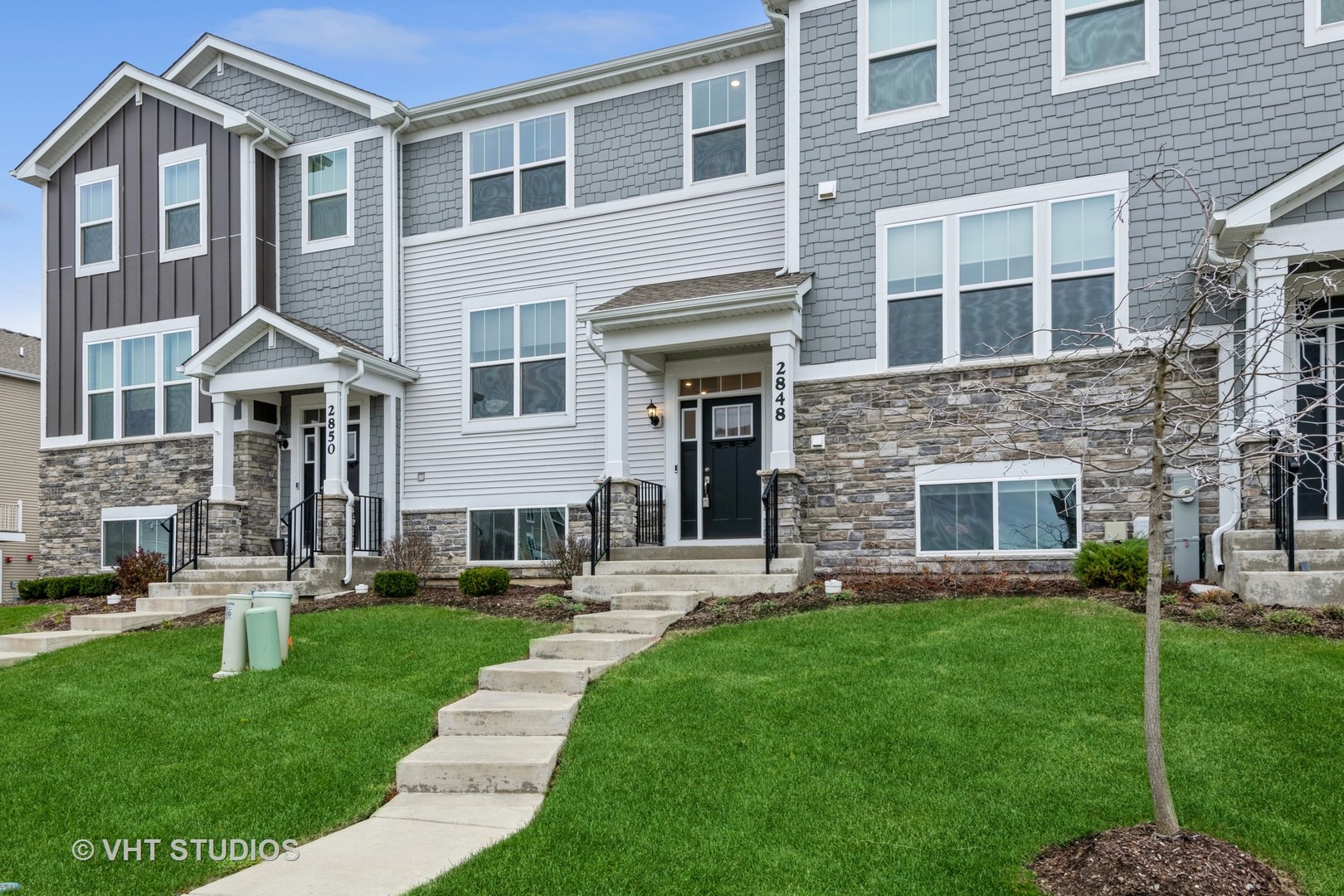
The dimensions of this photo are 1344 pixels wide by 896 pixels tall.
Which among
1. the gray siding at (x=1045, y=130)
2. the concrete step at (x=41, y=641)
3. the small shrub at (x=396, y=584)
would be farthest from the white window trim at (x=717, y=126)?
the concrete step at (x=41, y=641)

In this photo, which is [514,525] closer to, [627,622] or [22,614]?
[627,622]

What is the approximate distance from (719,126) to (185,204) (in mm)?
8473

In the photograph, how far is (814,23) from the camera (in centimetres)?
1177

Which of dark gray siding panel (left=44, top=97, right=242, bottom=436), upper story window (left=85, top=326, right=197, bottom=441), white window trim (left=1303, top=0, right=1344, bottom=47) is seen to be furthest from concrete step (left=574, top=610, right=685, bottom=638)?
upper story window (left=85, top=326, right=197, bottom=441)

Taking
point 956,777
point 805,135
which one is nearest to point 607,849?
point 956,777

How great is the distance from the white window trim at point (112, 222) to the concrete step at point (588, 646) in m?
11.8

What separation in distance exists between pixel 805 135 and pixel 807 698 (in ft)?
25.2

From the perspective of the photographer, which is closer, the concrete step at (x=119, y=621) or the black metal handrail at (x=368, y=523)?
the concrete step at (x=119, y=621)

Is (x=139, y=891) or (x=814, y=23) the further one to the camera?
(x=814, y=23)

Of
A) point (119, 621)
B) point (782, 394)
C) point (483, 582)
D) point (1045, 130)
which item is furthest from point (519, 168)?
point (119, 621)

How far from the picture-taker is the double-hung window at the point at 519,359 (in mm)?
13508

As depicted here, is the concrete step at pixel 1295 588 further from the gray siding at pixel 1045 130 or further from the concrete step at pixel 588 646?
the concrete step at pixel 588 646

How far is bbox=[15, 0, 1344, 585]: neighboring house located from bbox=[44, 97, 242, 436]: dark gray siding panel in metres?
0.05

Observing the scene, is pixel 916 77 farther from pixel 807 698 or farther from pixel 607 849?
pixel 607 849
